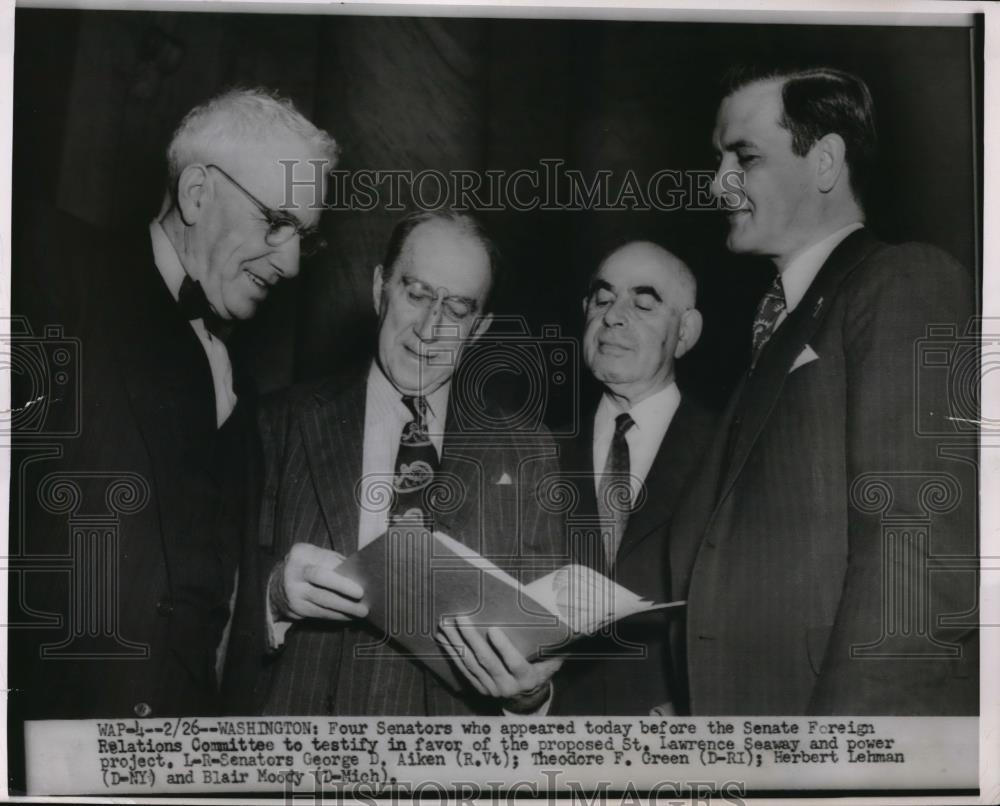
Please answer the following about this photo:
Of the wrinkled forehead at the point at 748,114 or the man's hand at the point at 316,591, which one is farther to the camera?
the wrinkled forehead at the point at 748,114

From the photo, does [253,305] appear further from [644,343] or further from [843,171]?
[843,171]

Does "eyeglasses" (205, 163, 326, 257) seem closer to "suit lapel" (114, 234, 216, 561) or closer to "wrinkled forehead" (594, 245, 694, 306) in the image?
"suit lapel" (114, 234, 216, 561)

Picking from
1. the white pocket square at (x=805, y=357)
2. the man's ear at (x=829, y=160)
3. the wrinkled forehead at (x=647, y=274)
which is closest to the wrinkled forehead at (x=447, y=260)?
the wrinkled forehead at (x=647, y=274)

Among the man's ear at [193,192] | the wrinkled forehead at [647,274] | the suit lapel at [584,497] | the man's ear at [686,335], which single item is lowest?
the suit lapel at [584,497]

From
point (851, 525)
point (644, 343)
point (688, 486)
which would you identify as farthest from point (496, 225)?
point (851, 525)

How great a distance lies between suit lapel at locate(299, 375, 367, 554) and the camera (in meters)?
3.14

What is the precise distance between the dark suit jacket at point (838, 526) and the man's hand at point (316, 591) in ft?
3.49

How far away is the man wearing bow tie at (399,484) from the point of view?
10.3 ft

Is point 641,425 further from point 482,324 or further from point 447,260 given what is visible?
point 447,260

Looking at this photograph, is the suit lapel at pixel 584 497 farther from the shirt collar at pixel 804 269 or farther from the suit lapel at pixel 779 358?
the shirt collar at pixel 804 269

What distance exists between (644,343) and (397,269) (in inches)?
33.7

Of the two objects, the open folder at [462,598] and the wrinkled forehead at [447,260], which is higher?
the wrinkled forehead at [447,260]

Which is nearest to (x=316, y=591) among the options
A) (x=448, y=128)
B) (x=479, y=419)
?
(x=479, y=419)

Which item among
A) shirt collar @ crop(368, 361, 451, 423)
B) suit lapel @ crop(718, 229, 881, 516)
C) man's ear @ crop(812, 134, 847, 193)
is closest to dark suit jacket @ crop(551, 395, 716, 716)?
suit lapel @ crop(718, 229, 881, 516)
